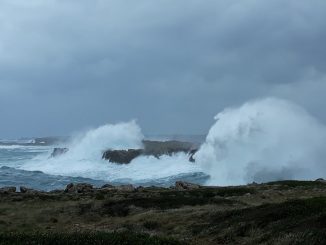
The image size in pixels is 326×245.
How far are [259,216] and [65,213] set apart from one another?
12.0 metres

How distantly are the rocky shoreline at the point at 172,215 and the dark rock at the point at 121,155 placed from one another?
45.3 meters

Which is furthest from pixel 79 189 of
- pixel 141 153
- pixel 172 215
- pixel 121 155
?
pixel 141 153

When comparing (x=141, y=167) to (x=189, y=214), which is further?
(x=141, y=167)

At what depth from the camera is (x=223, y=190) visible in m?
32.4

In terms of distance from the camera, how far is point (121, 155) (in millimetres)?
83750

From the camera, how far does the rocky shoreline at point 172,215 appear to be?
13.2 meters

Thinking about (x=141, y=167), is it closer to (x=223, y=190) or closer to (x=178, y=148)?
(x=178, y=148)

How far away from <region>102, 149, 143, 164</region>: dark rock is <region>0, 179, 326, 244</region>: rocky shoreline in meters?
45.3

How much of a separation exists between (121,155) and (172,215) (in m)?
62.5

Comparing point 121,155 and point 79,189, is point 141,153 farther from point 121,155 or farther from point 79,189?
point 79,189

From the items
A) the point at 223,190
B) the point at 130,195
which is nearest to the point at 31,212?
the point at 130,195

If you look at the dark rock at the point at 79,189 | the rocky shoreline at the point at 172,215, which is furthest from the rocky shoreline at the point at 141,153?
the rocky shoreline at the point at 172,215

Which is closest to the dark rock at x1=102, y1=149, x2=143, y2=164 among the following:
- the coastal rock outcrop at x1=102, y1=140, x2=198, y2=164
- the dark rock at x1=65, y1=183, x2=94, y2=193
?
the coastal rock outcrop at x1=102, y1=140, x2=198, y2=164

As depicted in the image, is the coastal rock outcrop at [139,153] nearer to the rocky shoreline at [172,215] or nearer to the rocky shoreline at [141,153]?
the rocky shoreline at [141,153]
